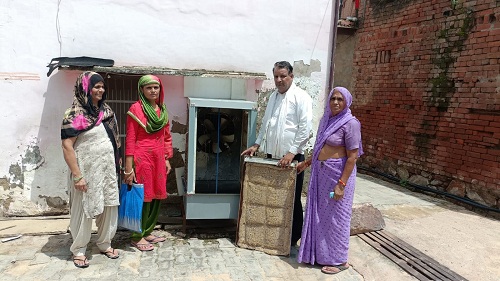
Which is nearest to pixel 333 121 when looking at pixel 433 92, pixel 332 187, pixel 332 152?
pixel 332 152

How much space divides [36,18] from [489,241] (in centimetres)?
582

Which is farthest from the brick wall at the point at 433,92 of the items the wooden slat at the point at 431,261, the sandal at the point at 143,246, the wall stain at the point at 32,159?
the wall stain at the point at 32,159

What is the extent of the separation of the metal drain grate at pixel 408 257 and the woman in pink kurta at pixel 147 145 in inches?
94.6

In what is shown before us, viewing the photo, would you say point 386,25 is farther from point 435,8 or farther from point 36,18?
point 36,18

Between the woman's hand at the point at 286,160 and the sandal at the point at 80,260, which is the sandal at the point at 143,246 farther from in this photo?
the woman's hand at the point at 286,160

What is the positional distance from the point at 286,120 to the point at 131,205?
169cm

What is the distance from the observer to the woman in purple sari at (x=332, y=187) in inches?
121

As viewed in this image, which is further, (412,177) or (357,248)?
(412,177)

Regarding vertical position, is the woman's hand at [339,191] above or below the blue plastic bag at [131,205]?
above

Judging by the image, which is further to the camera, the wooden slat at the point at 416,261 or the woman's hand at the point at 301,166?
the woman's hand at the point at 301,166

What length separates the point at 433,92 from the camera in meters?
6.29

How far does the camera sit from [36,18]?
13.0 feet

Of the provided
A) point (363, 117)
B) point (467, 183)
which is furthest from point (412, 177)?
point (363, 117)

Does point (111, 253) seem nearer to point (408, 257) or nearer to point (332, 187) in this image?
point (332, 187)
